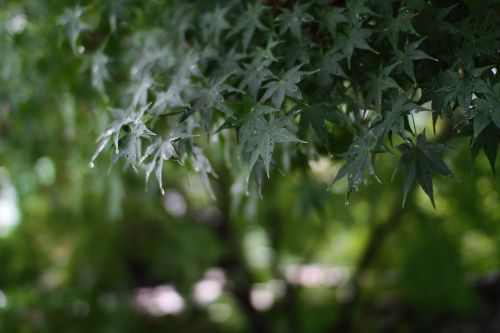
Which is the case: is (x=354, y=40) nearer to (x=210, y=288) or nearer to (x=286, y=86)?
(x=286, y=86)

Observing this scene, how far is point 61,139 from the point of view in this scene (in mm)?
2832

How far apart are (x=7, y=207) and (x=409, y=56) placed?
2.84 m

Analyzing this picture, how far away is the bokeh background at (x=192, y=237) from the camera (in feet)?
8.04

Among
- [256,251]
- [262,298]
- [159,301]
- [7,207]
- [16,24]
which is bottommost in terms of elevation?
[262,298]

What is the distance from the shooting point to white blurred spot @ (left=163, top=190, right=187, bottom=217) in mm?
3773

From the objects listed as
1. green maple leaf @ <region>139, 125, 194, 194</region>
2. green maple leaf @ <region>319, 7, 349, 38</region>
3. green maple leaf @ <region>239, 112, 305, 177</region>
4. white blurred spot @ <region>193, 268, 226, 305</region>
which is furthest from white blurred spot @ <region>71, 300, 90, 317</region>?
green maple leaf @ <region>319, 7, 349, 38</region>

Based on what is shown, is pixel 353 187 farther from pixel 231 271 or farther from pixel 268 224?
pixel 231 271

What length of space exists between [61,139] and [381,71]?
6.26 ft

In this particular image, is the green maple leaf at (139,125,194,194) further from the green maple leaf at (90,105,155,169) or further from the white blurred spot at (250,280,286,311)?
the white blurred spot at (250,280,286,311)

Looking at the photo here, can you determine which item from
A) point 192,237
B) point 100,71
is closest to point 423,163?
point 100,71

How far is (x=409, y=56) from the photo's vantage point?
4.32 ft

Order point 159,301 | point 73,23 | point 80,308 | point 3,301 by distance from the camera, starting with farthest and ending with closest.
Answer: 1. point 159,301
2. point 80,308
3. point 3,301
4. point 73,23

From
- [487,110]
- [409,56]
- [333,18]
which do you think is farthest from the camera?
[333,18]

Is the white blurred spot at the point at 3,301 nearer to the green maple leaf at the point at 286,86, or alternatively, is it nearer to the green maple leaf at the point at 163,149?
the green maple leaf at the point at 163,149
